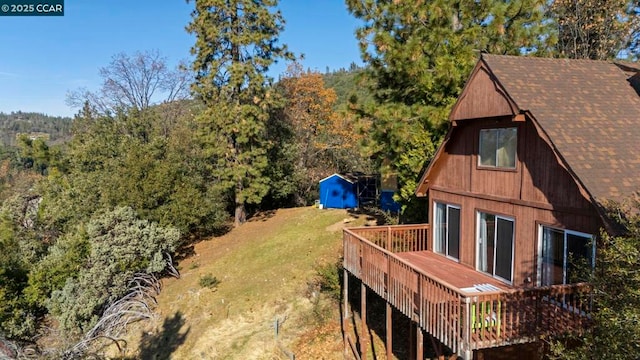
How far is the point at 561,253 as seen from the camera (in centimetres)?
879

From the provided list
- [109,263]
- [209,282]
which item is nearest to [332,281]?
[209,282]

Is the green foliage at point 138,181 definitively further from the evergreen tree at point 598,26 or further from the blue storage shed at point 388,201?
the evergreen tree at point 598,26

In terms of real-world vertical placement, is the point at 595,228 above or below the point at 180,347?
above

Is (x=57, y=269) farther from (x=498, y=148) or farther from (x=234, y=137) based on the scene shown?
(x=498, y=148)

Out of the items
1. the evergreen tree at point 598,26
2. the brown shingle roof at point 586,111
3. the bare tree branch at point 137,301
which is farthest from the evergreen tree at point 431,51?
the bare tree branch at point 137,301

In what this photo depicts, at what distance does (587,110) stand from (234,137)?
23.4 m

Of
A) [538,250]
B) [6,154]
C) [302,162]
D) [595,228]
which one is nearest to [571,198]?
[595,228]

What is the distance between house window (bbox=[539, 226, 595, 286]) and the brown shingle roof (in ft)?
3.86

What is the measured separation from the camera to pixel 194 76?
2927cm

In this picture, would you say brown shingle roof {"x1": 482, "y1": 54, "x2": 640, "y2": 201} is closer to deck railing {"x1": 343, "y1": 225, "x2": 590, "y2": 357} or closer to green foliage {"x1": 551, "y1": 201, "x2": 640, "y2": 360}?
deck railing {"x1": 343, "y1": 225, "x2": 590, "y2": 357}

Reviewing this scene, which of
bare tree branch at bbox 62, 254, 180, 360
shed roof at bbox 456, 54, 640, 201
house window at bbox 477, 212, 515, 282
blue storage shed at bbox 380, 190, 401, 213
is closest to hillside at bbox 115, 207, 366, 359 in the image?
bare tree branch at bbox 62, 254, 180, 360

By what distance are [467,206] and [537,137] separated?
10.1 ft

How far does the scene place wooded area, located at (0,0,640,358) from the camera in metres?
16.0

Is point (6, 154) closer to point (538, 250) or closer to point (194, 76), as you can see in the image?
point (194, 76)
